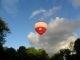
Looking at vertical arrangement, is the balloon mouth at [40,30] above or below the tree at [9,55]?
below

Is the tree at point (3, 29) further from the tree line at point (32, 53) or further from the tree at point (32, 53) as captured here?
the tree at point (32, 53)

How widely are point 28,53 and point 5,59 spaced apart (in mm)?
83835

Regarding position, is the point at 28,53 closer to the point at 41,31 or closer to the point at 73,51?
the point at 73,51

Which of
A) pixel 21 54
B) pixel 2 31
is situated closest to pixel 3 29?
pixel 2 31

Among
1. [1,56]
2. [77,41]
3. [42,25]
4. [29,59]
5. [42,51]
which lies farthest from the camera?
[42,51]

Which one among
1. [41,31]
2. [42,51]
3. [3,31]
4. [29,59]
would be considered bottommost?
[41,31]

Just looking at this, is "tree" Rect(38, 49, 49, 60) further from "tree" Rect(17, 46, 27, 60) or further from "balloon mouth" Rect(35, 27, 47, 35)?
"balloon mouth" Rect(35, 27, 47, 35)

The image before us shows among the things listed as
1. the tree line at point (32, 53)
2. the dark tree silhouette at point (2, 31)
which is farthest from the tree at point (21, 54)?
the dark tree silhouette at point (2, 31)

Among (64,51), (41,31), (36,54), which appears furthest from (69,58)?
(41,31)

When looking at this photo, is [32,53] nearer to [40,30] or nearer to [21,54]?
[21,54]

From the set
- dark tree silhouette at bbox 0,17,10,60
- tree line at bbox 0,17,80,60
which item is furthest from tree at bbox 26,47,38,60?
dark tree silhouette at bbox 0,17,10,60

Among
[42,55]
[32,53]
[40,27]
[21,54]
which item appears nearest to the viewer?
[40,27]

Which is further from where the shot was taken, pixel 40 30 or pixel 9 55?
pixel 9 55

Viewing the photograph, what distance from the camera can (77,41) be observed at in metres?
154
